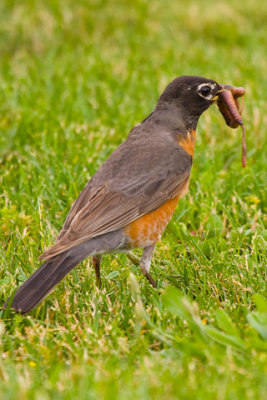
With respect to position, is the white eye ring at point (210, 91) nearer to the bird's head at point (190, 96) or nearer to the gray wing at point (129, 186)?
the bird's head at point (190, 96)

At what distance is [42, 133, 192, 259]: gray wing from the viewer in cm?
386

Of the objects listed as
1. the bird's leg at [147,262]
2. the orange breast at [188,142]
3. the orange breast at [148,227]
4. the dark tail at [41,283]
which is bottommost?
the bird's leg at [147,262]

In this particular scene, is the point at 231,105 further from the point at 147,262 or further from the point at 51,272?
the point at 51,272

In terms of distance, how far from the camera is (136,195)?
4.07 metres

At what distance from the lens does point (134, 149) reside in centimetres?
432

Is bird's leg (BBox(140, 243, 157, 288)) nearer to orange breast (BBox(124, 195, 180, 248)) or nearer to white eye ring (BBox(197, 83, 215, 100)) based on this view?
orange breast (BBox(124, 195, 180, 248))

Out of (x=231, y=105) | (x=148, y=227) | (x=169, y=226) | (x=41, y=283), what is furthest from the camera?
(x=169, y=226)

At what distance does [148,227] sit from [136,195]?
20 centimetres

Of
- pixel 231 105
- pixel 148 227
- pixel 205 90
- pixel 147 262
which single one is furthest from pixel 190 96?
pixel 147 262

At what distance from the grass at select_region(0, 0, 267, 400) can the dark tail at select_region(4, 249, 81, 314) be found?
0.11m

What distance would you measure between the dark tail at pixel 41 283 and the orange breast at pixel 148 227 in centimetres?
50

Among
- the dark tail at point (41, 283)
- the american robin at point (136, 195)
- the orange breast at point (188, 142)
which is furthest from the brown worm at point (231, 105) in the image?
the dark tail at point (41, 283)

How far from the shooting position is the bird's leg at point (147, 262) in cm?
403

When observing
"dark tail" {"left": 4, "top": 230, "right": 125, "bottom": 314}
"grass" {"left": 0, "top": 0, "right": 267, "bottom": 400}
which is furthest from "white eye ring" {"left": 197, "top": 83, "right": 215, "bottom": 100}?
"dark tail" {"left": 4, "top": 230, "right": 125, "bottom": 314}
